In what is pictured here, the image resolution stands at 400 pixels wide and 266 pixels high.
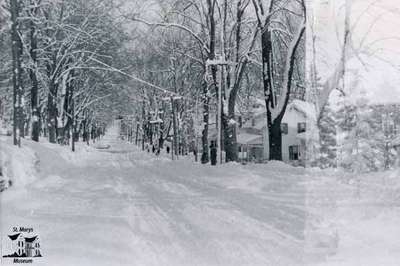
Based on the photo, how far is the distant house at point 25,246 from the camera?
6242 mm

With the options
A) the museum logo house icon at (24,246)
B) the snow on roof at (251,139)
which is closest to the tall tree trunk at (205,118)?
the museum logo house icon at (24,246)

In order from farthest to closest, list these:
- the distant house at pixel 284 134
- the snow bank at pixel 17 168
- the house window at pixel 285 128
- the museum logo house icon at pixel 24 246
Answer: the house window at pixel 285 128
the distant house at pixel 284 134
the snow bank at pixel 17 168
the museum logo house icon at pixel 24 246

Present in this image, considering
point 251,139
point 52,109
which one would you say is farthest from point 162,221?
point 251,139

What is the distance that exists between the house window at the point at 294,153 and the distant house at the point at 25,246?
53454 mm

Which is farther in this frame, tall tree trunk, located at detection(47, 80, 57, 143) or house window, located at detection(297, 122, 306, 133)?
house window, located at detection(297, 122, 306, 133)

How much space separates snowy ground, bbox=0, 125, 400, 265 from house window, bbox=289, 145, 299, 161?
44.5 meters

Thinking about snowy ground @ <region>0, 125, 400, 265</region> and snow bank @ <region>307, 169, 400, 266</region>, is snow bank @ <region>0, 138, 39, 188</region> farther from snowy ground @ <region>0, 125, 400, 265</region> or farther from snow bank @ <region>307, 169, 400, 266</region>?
snow bank @ <region>307, 169, 400, 266</region>

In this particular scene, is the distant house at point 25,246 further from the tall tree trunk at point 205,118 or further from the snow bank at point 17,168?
the tall tree trunk at point 205,118

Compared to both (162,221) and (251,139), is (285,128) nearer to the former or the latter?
(251,139)

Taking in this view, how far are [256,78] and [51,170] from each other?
626 inches

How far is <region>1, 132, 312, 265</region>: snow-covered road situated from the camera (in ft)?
20.1

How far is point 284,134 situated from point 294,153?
276cm

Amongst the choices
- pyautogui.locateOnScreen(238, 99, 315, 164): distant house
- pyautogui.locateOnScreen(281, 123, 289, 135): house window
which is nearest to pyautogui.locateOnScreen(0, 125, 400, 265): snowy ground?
pyautogui.locateOnScreen(238, 99, 315, 164): distant house

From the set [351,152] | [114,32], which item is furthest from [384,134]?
[114,32]
